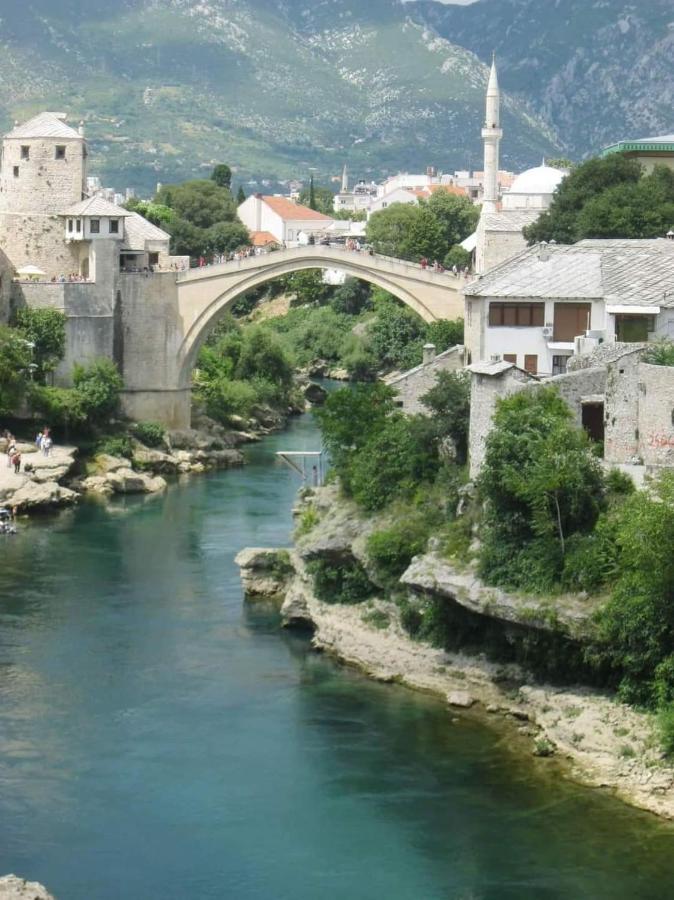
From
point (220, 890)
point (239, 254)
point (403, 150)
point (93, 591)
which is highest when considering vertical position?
point (403, 150)

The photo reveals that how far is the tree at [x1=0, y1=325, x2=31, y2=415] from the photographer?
48.1 metres

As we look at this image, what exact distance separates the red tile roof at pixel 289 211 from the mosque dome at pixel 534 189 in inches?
1320

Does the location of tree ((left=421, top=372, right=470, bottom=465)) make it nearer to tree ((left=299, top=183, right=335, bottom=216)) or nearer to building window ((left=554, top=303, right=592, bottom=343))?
building window ((left=554, top=303, right=592, bottom=343))

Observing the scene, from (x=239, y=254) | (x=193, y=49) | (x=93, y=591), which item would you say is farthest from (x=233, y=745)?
(x=193, y=49)

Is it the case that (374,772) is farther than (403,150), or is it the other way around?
(403,150)

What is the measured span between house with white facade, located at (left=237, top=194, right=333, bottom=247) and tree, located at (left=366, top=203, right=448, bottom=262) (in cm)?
970

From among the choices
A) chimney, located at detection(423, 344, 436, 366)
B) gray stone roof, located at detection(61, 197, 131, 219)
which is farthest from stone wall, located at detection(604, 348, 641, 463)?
gray stone roof, located at detection(61, 197, 131, 219)

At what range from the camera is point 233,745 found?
92.9 feet

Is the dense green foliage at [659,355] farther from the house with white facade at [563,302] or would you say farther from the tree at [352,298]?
the tree at [352,298]

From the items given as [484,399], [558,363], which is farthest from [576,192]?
[484,399]

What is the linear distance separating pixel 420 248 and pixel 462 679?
1932 inches

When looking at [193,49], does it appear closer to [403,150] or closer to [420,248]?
[403,150]

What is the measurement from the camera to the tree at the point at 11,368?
4809 centimetres

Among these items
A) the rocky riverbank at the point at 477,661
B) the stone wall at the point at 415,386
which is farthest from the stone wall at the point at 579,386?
the stone wall at the point at 415,386
